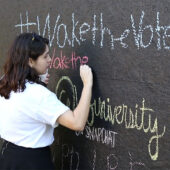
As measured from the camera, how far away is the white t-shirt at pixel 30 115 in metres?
2.47

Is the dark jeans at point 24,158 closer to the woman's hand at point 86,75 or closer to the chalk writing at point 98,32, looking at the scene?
the woman's hand at point 86,75

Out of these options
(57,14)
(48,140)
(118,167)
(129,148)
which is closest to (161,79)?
(129,148)

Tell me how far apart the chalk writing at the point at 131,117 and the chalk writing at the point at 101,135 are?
0.22ft

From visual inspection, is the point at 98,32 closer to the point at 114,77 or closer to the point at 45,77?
the point at 114,77

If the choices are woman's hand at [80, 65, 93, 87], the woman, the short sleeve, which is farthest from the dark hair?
woman's hand at [80, 65, 93, 87]

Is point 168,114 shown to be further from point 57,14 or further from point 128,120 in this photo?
point 57,14

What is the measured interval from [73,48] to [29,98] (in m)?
0.85

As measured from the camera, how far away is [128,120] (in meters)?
2.70

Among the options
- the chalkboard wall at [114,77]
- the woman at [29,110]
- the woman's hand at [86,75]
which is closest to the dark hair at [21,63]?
the woman at [29,110]

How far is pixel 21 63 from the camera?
2.63m

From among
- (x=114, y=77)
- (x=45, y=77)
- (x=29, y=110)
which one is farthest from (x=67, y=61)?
(x=29, y=110)

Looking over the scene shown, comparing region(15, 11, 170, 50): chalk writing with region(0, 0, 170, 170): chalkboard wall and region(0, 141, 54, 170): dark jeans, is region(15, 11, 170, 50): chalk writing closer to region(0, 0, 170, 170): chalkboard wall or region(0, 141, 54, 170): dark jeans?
region(0, 0, 170, 170): chalkboard wall

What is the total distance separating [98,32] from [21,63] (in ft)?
2.29

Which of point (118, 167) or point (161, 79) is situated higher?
point (161, 79)
